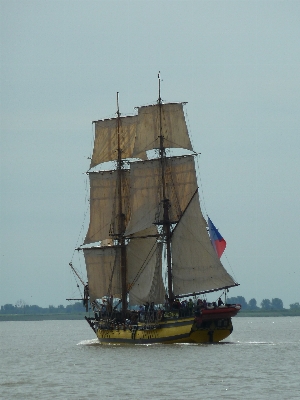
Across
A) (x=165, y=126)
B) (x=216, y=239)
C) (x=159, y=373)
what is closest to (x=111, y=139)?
(x=165, y=126)

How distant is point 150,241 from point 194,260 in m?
7.87

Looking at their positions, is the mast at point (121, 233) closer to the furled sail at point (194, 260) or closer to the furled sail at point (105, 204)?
the furled sail at point (105, 204)

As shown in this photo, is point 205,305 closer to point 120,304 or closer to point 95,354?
point 95,354

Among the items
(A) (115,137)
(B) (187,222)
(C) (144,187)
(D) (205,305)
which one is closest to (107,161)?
(A) (115,137)

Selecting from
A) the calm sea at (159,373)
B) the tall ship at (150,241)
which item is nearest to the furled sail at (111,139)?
the tall ship at (150,241)

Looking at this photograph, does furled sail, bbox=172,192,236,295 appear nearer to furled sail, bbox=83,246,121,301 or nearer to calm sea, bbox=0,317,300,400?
calm sea, bbox=0,317,300,400

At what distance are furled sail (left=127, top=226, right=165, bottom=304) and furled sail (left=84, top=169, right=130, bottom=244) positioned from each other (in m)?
3.26

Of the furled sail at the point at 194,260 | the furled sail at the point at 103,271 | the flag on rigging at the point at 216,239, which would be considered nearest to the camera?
the furled sail at the point at 194,260

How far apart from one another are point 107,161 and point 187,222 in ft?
46.2

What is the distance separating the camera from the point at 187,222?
269 feet

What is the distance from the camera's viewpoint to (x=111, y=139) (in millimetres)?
93562

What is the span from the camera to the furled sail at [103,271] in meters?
92.2

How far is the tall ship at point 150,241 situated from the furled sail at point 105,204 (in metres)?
0.09

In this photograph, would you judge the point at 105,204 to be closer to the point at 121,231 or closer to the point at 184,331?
the point at 121,231
